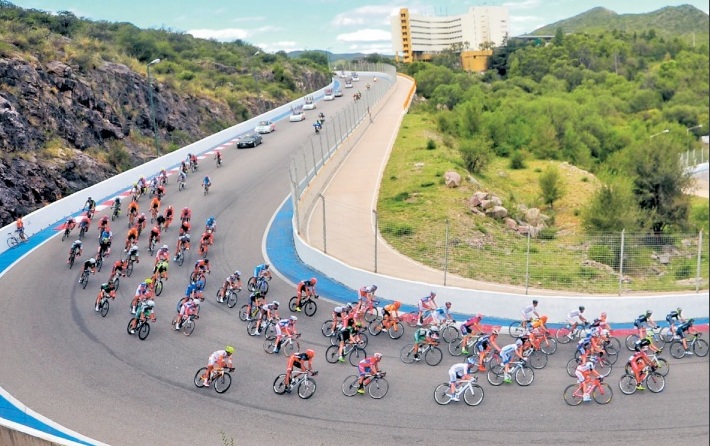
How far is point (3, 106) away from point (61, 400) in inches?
1172

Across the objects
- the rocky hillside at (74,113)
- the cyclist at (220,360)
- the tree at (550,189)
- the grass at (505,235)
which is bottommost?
the tree at (550,189)

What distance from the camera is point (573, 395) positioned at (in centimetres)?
1317

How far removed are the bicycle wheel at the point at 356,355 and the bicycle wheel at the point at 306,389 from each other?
1643 millimetres

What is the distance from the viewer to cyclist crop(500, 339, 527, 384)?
1400 cm

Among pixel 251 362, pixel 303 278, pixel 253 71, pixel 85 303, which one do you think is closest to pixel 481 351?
pixel 251 362

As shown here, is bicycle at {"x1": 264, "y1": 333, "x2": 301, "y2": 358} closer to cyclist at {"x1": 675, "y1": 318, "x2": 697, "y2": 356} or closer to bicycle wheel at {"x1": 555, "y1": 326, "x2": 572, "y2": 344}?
bicycle wheel at {"x1": 555, "y1": 326, "x2": 572, "y2": 344}

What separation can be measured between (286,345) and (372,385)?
123 inches

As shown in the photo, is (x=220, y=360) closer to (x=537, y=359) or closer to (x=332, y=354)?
(x=332, y=354)

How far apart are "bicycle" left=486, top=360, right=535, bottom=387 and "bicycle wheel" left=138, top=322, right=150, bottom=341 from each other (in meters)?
8.85

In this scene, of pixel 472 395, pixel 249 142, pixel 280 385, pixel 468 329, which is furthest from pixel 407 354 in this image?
pixel 249 142

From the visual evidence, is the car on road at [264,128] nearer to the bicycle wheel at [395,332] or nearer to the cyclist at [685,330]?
the bicycle wheel at [395,332]

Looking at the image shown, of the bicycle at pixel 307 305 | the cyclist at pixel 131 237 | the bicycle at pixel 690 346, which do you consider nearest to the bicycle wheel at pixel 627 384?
the bicycle at pixel 690 346

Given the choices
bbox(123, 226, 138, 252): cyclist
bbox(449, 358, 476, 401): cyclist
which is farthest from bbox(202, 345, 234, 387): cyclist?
bbox(123, 226, 138, 252): cyclist

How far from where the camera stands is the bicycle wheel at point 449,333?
53.3 feet
